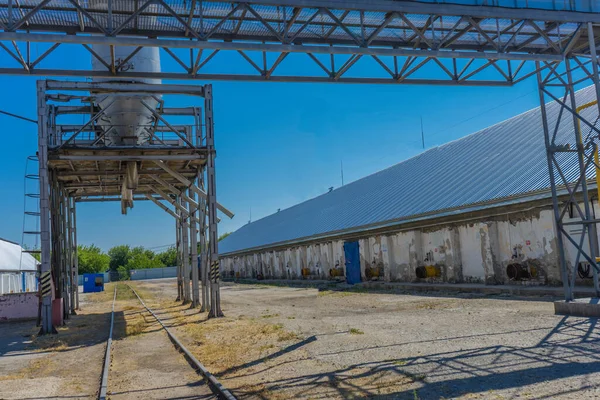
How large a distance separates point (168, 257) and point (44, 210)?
10727 cm

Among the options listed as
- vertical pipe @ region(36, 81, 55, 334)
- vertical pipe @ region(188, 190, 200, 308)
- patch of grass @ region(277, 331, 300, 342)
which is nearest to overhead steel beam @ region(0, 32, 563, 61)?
patch of grass @ region(277, 331, 300, 342)

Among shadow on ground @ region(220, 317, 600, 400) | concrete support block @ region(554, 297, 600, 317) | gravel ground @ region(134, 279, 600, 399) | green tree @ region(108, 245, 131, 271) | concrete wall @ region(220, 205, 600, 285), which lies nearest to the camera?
shadow on ground @ region(220, 317, 600, 400)

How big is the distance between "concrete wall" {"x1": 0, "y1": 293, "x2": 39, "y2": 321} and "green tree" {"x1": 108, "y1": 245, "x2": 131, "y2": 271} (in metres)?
101

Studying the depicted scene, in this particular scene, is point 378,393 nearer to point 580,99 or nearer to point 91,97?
point 91,97

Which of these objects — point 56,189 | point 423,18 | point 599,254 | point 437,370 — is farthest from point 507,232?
point 56,189

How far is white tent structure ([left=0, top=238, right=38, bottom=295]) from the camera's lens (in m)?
31.5

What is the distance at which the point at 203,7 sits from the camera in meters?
9.80

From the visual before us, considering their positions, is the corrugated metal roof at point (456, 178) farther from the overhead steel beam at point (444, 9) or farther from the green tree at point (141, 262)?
the green tree at point (141, 262)

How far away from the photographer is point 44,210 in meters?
15.3

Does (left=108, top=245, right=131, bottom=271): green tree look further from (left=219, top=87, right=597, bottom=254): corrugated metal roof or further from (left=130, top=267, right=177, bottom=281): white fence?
(left=219, top=87, right=597, bottom=254): corrugated metal roof

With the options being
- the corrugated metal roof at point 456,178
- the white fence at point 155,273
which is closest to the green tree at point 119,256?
the white fence at point 155,273

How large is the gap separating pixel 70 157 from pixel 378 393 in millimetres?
13073

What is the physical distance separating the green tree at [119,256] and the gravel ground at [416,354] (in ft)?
361

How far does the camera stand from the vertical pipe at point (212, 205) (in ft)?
56.9
